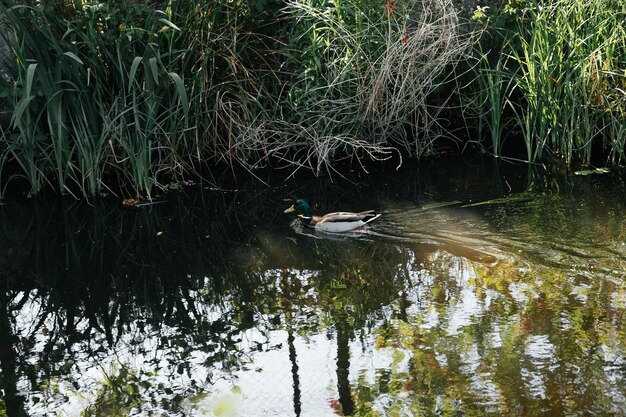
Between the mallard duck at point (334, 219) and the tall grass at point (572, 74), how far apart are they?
1983mm

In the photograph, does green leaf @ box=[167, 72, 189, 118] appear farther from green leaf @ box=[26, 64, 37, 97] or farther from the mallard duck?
the mallard duck

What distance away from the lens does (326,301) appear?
5.91 m

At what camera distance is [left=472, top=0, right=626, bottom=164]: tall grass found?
7.95 meters

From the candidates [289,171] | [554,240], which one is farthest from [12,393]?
[289,171]

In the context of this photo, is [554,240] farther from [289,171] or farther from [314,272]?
[289,171]

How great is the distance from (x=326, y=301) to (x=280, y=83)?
316cm

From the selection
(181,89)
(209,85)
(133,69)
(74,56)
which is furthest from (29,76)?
(209,85)

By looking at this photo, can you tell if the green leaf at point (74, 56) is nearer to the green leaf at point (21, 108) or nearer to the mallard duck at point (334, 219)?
the green leaf at point (21, 108)

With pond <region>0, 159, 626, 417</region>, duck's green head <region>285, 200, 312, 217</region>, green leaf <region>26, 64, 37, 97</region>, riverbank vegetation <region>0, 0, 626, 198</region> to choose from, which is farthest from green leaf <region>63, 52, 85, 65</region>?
duck's green head <region>285, 200, 312, 217</region>

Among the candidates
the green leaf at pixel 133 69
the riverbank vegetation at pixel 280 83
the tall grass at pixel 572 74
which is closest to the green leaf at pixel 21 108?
the riverbank vegetation at pixel 280 83

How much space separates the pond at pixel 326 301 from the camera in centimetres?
479

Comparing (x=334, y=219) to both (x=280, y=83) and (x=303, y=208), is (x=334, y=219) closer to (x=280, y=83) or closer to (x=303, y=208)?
(x=303, y=208)

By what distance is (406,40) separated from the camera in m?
8.29

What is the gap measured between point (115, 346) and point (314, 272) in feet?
4.96
